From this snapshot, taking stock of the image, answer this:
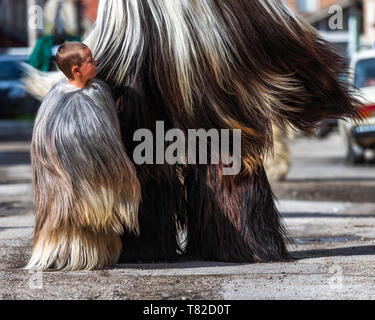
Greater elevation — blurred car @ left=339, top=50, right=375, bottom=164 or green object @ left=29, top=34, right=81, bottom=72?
green object @ left=29, top=34, right=81, bottom=72

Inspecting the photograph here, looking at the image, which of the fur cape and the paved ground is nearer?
the paved ground

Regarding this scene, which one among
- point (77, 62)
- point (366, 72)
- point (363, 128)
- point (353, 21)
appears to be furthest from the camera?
point (353, 21)

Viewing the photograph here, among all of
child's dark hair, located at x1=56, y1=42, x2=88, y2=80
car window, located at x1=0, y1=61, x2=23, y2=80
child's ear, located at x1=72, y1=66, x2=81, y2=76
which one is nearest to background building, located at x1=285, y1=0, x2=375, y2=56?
car window, located at x1=0, y1=61, x2=23, y2=80

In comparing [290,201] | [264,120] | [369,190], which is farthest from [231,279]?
[369,190]

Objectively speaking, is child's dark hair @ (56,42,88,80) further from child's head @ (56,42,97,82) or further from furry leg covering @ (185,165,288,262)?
furry leg covering @ (185,165,288,262)

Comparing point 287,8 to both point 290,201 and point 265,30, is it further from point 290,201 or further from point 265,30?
point 290,201

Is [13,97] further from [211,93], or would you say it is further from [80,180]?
[80,180]

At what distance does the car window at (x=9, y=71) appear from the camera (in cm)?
2944

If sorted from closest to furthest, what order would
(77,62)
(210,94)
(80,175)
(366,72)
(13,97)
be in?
(80,175), (77,62), (210,94), (366,72), (13,97)

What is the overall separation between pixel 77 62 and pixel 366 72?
11001 millimetres

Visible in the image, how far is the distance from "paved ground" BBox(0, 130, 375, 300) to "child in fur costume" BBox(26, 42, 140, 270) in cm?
13

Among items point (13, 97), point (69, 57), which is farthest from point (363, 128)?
point (13, 97)

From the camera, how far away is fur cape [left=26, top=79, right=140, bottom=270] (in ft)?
17.6

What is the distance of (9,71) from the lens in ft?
97.3
